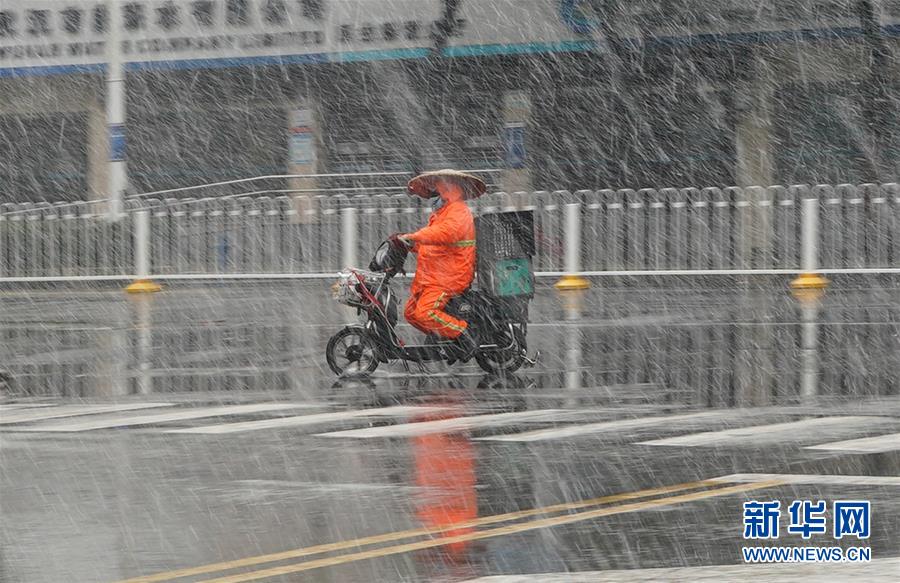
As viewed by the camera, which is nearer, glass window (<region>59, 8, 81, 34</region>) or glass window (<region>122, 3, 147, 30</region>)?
glass window (<region>122, 3, 147, 30</region>)

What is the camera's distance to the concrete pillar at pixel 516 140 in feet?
116

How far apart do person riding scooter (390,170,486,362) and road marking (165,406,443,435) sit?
1682mm

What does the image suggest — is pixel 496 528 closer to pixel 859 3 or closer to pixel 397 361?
pixel 397 361

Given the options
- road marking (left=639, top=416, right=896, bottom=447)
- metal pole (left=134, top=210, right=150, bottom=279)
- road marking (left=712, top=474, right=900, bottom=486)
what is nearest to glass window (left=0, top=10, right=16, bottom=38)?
metal pole (left=134, top=210, right=150, bottom=279)

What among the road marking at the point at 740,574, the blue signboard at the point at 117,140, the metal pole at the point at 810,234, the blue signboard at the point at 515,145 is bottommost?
the road marking at the point at 740,574

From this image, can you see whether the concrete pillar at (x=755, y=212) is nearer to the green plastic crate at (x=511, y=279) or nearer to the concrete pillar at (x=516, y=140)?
the green plastic crate at (x=511, y=279)

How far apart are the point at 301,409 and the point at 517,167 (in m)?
21.6

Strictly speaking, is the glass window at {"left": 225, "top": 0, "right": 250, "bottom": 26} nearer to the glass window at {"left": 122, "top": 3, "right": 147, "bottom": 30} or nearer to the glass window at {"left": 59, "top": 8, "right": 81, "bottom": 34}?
the glass window at {"left": 122, "top": 3, "right": 147, "bottom": 30}

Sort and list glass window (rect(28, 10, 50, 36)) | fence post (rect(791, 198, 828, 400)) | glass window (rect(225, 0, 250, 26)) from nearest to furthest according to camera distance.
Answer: fence post (rect(791, 198, 828, 400)) → glass window (rect(225, 0, 250, 26)) → glass window (rect(28, 10, 50, 36))

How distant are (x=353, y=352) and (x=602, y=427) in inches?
153

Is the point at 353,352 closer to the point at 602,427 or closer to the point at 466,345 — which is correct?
the point at 466,345

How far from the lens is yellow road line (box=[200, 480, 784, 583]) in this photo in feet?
25.4

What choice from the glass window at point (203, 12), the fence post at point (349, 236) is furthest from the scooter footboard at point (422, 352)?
the glass window at point (203, 12)

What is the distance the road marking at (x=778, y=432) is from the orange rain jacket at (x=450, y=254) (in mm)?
3850
